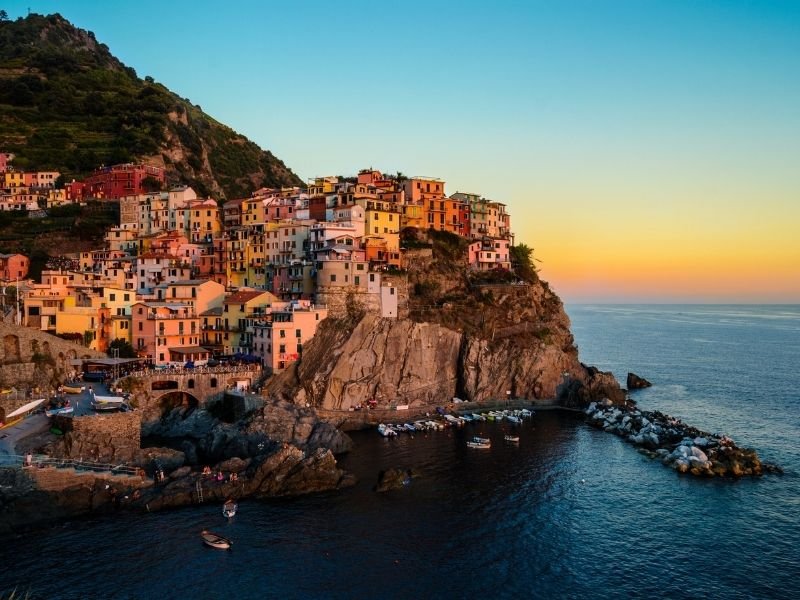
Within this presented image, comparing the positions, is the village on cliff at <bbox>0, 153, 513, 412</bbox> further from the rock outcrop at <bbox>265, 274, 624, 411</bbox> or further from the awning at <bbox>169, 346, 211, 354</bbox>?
the rock outcrop at <bbox>265, 274, 624, 411</bbox>

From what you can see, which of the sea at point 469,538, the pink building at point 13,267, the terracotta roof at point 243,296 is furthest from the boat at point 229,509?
the pink building at point 13,267

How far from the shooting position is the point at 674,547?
3869cm

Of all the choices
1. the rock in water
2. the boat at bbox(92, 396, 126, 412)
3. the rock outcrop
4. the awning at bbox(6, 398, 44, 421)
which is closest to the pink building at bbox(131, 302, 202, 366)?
the rock outcrop

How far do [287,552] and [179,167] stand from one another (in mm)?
98235

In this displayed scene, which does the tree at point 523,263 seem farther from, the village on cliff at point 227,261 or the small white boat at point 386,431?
the small white boat at point 386,431

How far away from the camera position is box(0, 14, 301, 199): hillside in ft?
379

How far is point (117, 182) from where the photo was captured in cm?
10431

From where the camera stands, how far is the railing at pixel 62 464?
4150 centimetres

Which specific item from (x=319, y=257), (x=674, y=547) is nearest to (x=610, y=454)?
(x=674, y=547)

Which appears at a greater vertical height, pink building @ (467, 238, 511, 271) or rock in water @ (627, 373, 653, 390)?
pink building @ (467, 238, 511, 271)

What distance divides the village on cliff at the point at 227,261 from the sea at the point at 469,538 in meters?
20.8

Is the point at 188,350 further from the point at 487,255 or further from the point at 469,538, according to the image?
the point at 487,255

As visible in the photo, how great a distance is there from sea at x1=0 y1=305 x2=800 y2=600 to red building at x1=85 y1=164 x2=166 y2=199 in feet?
222

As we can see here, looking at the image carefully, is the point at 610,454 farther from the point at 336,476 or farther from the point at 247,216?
the point at 247,216
